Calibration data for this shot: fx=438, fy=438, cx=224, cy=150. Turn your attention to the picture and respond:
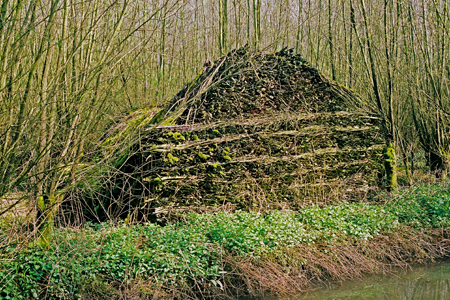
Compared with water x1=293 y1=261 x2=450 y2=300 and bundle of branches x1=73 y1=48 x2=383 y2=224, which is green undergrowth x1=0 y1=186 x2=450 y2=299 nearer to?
bundle of branches x1=73 y1=48 x2=383 y2=224

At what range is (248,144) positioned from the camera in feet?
27.3

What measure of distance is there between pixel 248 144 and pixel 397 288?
3524 millimetres

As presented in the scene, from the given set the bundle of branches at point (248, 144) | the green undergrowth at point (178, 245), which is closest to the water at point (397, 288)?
the green undergrowth at point (178, 245)

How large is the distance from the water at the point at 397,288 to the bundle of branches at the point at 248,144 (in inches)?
89.1

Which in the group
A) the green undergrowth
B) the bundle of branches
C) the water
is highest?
the bundle of branches

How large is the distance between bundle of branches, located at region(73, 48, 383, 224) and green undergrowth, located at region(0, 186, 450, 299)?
470mm

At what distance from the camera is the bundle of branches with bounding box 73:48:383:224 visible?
24.1 ft

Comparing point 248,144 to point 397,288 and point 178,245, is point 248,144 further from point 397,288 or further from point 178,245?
point 397,288

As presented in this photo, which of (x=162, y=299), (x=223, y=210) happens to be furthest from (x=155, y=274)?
(x=223, y=210)

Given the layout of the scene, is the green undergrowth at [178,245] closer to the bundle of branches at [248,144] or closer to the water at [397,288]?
the bundle of branches at [248,144]

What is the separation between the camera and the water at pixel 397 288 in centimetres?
636

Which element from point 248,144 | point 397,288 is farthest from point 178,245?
point 397,288

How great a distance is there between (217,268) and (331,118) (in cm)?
467

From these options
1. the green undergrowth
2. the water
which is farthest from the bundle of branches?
the water
